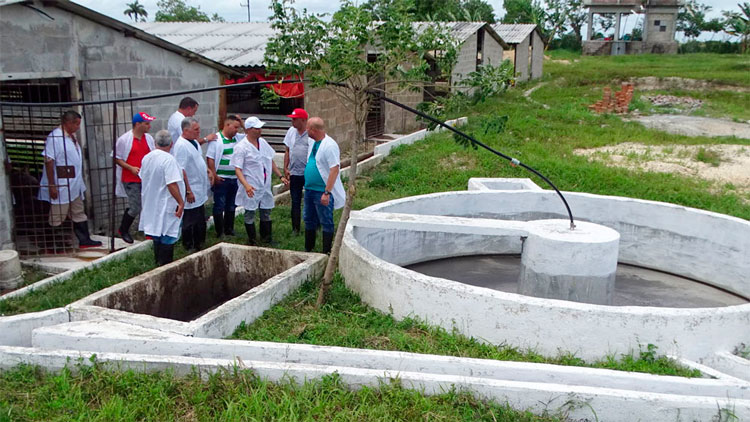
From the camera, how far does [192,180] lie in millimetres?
7406

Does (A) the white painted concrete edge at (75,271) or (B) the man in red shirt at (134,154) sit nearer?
(A) the white painted concrete edge at (75,271)

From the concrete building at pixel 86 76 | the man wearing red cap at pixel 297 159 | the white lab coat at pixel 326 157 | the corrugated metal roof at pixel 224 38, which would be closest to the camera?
the white lab coat at pixel 326 157

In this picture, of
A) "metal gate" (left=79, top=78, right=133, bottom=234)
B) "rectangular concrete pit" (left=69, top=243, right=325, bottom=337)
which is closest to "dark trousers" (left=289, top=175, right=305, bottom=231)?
"rectangular concrete pit" (left=69, top=243, right=325, bottom=337)

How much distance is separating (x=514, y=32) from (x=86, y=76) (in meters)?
24.9

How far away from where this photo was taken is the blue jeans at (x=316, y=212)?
723cm

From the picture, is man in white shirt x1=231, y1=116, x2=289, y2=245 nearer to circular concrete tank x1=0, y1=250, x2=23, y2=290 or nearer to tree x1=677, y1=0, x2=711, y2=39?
circular concrete tank x1=0, y1=250, x2=23, y2=290

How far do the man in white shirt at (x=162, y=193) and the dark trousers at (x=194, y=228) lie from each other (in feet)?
2.09

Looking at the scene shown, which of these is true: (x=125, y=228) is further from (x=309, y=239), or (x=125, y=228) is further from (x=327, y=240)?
(x=327, y=240)

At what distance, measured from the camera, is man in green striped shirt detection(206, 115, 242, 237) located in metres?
7.97

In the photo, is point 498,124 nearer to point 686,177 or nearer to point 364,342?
→ point 364,342

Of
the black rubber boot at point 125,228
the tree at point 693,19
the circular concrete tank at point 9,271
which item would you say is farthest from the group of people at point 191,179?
the tree at point 693,19

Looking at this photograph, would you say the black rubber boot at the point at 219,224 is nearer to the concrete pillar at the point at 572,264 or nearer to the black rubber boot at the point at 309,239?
the black rubber boot at the point at 309,239

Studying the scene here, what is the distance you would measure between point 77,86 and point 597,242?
6190mm

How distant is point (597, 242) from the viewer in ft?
22.1
